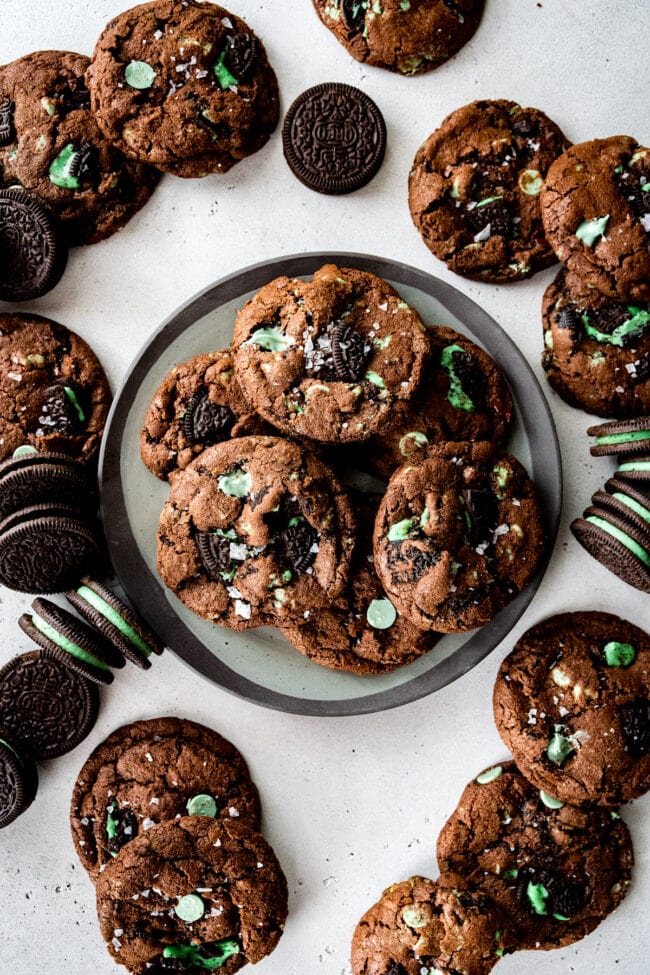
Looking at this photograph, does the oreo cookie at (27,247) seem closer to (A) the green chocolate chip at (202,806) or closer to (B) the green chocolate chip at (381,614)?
(B) the green chocolate chip at (381,614)

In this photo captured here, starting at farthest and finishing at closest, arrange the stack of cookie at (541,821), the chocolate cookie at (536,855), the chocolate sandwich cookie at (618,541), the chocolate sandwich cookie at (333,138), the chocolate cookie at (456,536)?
the chocolate sandwich cookie at (333,138), the chocolate cookie at (536,855), the stack of cookie at (541,821), the chocolate sandwich cookie at (618,541), the chocolate cookie at (456,536)

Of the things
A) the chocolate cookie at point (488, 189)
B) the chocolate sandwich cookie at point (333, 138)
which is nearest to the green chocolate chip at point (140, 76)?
the chocolate sandwich cookie at point (333, 138)

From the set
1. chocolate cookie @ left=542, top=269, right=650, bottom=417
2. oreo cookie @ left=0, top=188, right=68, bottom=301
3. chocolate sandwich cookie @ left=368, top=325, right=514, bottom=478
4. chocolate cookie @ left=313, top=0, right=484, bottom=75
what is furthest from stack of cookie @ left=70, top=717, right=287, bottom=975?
chocolate cookie @ left=313, top=0, right=484, bottom=75

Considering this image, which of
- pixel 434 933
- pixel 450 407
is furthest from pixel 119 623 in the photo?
pixel 434 933

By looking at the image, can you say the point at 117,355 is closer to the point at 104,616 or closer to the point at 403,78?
the point at 104,616

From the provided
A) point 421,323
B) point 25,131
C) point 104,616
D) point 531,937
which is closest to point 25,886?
point 104,616

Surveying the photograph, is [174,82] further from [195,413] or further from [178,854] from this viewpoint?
[178,854]

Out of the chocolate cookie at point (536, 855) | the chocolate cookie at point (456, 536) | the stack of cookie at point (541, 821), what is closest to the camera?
the chocolate cookie at point (456, 536)
